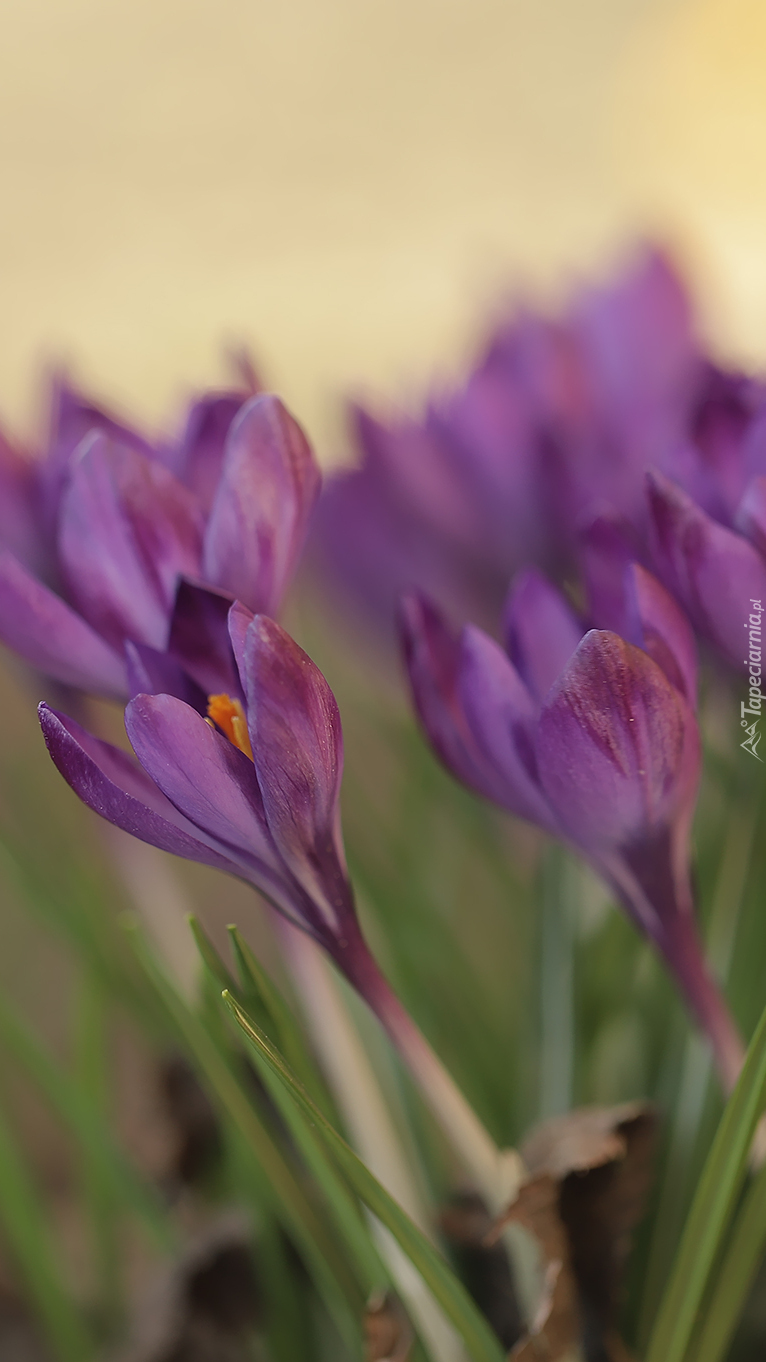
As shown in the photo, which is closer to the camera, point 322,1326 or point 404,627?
point 404,627

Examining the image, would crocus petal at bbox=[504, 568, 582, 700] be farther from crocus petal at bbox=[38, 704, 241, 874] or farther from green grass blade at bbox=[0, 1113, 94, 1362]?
green grass blade at bbox=[0, 1113, 94, 1362]

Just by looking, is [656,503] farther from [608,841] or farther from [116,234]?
[116,234]

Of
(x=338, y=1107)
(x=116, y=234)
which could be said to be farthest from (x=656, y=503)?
(x=116, y=234)

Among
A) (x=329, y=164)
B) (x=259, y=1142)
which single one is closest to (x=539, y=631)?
(x=259, y=1142)

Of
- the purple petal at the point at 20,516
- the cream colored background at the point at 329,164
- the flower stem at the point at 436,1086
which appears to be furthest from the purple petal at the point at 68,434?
the cream colored background at the point at 329,164

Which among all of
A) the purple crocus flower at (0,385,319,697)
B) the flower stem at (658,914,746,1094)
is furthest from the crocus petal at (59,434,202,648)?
the flower stem at (658,914,746,1094)

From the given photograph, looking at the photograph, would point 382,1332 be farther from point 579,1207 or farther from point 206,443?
Answer: point 206,443
